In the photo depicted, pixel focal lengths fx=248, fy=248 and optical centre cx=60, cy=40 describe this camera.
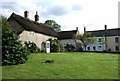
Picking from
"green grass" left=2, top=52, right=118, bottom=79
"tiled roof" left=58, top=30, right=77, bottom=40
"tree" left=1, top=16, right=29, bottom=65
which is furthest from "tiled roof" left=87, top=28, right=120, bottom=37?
"tree" left=1, top=16, right=29, bottom=65

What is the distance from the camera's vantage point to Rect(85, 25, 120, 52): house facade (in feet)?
269

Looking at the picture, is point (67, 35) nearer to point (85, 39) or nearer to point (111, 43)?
point (85, 39)

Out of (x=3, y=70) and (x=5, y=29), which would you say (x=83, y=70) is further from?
(x=5, y=29)

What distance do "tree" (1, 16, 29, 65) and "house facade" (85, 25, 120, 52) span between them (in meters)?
53.5

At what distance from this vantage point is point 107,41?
274 ft

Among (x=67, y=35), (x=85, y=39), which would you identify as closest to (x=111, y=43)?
(x=85, y=39)

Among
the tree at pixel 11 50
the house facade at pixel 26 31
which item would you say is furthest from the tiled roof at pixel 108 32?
the tree at pixel 11 50

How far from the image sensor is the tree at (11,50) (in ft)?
91.8

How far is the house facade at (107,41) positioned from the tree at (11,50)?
2106 inches

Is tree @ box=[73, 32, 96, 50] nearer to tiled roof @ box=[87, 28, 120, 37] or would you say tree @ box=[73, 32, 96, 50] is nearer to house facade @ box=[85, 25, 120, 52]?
house facade @ box=[85, 25, 120, 52]

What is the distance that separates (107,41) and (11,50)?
193 ft

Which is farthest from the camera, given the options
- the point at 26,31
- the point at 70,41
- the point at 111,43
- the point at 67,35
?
the point at 111,43

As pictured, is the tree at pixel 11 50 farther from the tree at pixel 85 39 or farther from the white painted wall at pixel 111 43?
the white painted wall at pixel 111 43

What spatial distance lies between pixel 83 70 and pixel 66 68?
A: 6.18ft
